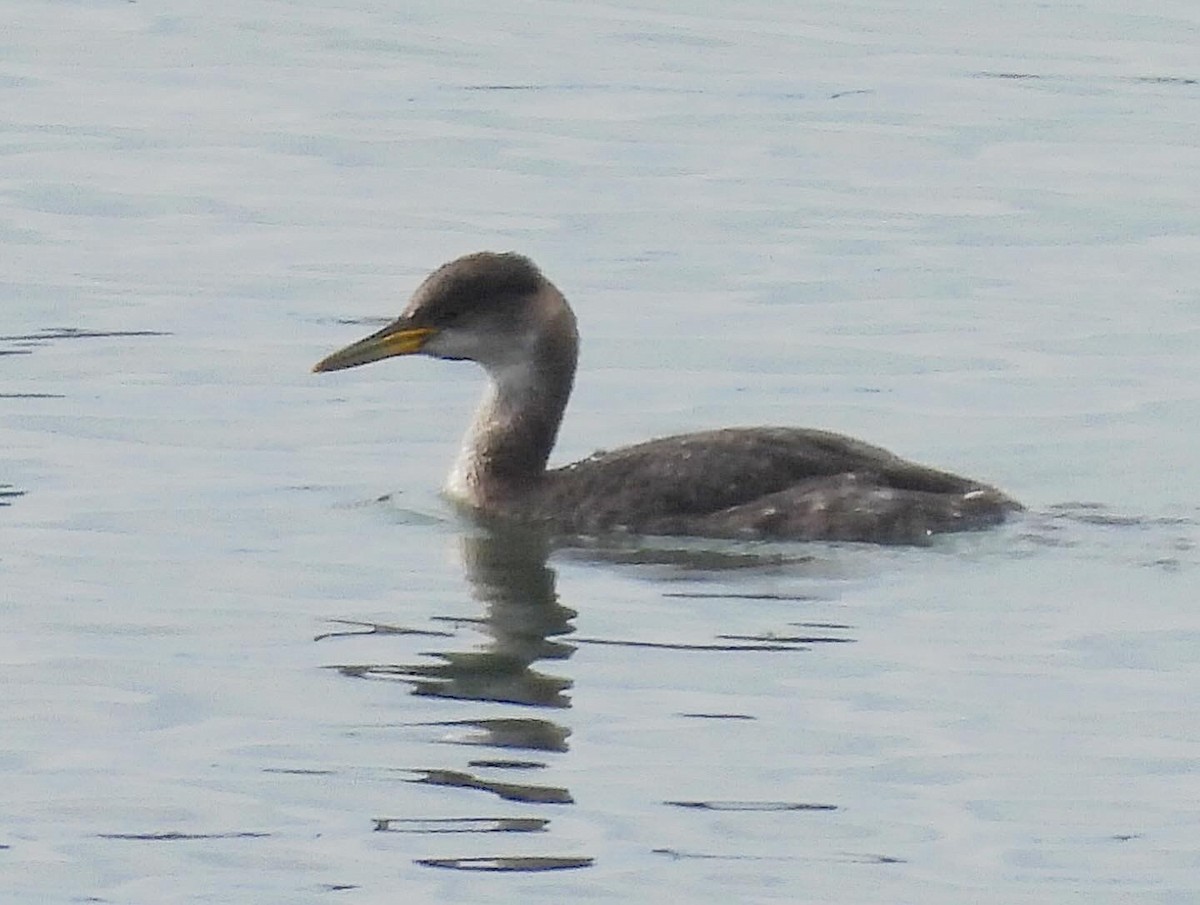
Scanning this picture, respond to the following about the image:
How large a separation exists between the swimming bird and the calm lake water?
0.21 metres

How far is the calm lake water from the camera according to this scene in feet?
36.7

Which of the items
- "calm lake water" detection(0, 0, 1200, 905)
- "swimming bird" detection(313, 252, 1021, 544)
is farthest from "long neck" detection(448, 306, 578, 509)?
"calm lake water" detection(0, 0, 1200, 905)

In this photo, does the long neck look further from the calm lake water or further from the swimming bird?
the calm lake water

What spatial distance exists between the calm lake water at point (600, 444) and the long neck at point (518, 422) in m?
0.33

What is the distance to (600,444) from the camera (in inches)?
675

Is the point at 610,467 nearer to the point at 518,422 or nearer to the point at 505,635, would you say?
the point at 518,422

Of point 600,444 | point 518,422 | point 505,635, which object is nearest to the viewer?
point 505,635

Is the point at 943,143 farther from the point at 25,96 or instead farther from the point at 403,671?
the point at 403,671

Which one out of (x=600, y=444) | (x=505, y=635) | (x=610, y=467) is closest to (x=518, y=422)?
(x=610, y=467)

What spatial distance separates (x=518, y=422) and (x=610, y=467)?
2.44 ft

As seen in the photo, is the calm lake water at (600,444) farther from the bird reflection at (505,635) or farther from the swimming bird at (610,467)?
the swimming bird at (610,467)

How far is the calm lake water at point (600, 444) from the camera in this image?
11.2 metres

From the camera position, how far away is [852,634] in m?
13.4

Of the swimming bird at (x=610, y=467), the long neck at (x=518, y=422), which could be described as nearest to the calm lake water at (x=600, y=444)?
the swimming bird at (x=610, y=467)
